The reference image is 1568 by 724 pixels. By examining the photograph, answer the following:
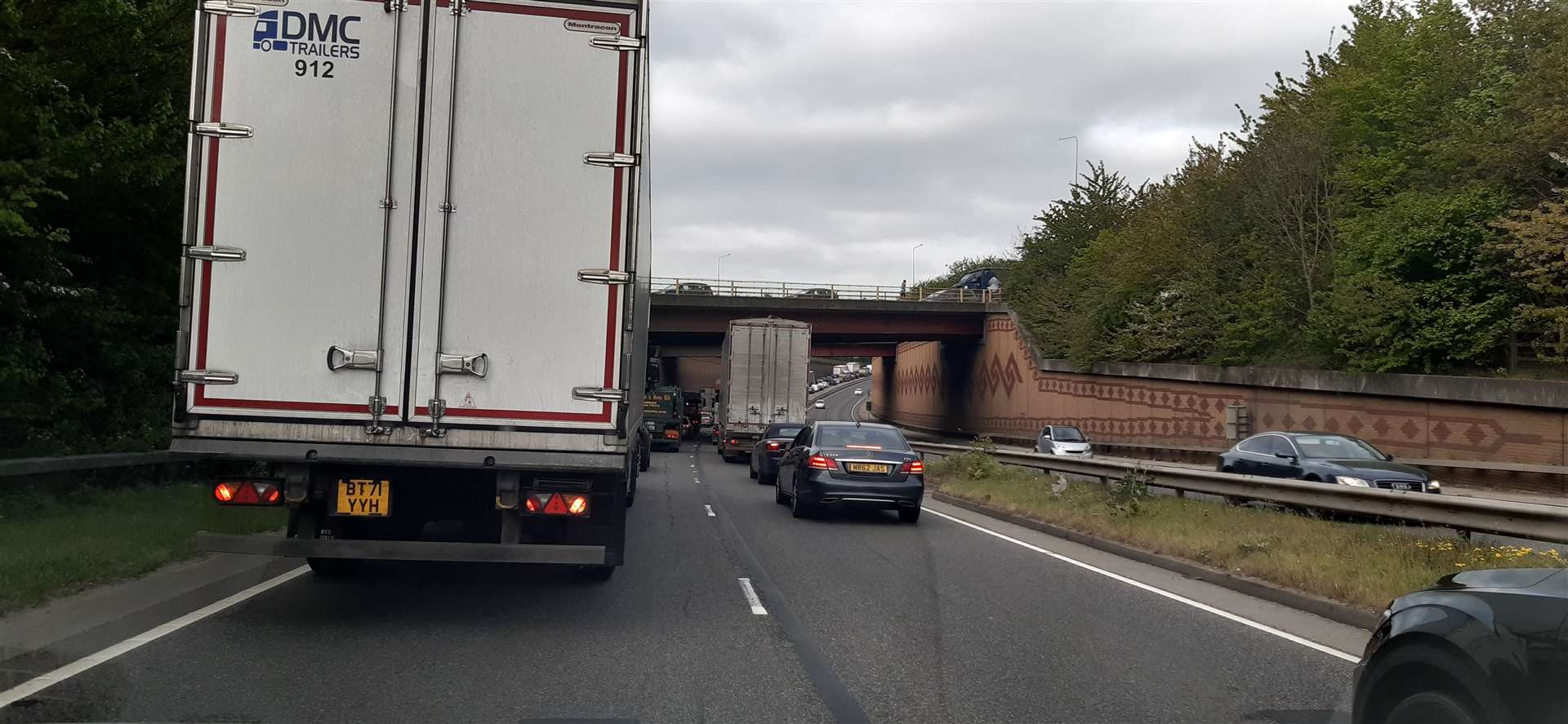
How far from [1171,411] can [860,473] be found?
932 inches

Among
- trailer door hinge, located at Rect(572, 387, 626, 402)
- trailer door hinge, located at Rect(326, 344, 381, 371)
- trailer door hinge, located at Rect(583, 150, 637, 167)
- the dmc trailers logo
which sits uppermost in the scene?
the dmc trailers logo

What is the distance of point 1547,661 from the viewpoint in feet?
11.5

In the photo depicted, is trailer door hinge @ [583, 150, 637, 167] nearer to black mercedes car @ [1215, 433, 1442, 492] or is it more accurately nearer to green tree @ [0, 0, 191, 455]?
green tree @ [0, 0, 191, 455]

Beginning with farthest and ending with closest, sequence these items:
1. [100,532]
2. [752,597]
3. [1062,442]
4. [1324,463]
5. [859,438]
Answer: [1062,442]
[859,438]
[1324,463]
[100,532]
[752,597]

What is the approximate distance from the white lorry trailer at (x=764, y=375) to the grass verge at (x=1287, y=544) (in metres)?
16.2

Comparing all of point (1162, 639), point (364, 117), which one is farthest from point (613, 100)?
point (1162, 639)

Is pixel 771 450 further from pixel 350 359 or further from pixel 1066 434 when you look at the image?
pixel 350 359

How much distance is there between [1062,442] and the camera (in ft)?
118

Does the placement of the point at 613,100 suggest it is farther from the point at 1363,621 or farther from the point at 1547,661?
the point at 1363,621

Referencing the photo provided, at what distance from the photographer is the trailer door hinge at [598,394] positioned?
7594 millimetres

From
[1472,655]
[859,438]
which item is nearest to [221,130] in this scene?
[1472,655]

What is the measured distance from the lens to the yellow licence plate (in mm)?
7637

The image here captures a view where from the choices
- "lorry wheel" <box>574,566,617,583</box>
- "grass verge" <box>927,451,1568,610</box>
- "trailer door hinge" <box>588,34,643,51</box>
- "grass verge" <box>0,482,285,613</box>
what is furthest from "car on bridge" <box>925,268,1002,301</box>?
"trailer door hinge" <box>588,34,643,51</box>

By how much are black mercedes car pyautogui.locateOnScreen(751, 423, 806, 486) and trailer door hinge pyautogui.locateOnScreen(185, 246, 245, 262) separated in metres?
17.4
